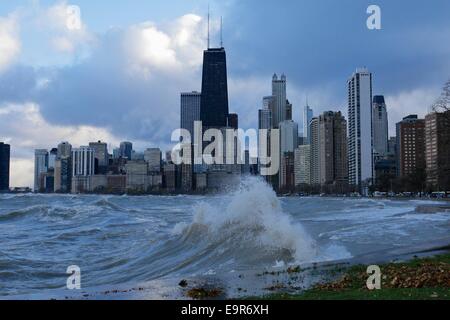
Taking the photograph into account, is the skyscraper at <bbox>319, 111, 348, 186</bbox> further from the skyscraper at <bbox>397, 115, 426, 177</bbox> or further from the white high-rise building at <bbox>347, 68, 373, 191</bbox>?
the skyscraper at <bbox>397, 115, 426, 177</bbox>

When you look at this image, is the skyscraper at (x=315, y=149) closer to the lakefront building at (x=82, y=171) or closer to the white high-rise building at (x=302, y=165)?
the white high-rise building at (x=302, y=165)

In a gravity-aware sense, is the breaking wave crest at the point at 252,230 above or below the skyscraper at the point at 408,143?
below

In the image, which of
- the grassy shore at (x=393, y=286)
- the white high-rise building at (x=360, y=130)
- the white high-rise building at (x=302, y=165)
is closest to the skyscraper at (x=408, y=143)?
the white high-rise building at (x=360, y=130)

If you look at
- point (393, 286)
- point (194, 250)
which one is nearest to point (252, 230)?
point (194, 250)

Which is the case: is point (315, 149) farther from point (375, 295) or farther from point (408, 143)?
point (375, 295)

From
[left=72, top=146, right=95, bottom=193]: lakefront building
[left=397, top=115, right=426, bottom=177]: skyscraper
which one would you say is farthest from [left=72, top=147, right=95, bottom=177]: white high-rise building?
[left=397, top=115, right=426, bottom=177]: skyscraper

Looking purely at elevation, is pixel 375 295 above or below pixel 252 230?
above

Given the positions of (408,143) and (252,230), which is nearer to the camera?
(252,230)

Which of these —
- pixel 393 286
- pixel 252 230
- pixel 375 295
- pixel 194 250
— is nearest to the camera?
pixel 375 295
